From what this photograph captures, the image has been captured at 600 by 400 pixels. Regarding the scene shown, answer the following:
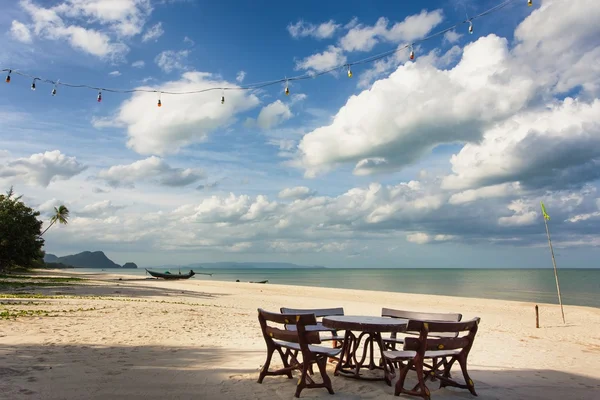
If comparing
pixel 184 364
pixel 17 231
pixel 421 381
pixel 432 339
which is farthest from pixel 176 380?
pixel 17 231

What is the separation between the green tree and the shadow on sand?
33205mm

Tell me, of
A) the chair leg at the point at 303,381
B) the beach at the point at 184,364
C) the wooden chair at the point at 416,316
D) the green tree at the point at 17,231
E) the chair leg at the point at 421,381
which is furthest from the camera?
the green tree at the point at 17,231

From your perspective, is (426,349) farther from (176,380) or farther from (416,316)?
(176,380)

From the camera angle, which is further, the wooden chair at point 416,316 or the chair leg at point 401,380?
the wooden chair at point 416,316

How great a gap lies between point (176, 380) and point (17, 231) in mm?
35924

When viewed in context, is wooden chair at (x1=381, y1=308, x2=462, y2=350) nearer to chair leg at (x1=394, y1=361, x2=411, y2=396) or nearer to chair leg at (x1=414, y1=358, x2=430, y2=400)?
chair leg at (x1=394, y1=361, x2=411, y2=396)

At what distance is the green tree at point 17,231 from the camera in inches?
1341

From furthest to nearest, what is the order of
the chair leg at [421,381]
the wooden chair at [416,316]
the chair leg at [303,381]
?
the wooden chair at [416,316] < the chair leg at [303,381] < the chair leg at [421,381]

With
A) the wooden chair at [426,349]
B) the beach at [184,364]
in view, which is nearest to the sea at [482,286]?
the beach at [184,364]

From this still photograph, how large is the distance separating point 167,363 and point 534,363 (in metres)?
5.65

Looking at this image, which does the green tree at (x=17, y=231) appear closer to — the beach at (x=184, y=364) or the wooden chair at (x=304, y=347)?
the beach at (x=184, y=364)

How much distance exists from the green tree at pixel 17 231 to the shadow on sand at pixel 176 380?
33.2m

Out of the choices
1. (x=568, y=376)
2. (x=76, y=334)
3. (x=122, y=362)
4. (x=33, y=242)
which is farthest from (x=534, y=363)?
(x=33, y=242)

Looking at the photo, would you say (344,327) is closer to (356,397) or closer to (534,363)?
(356,397)
